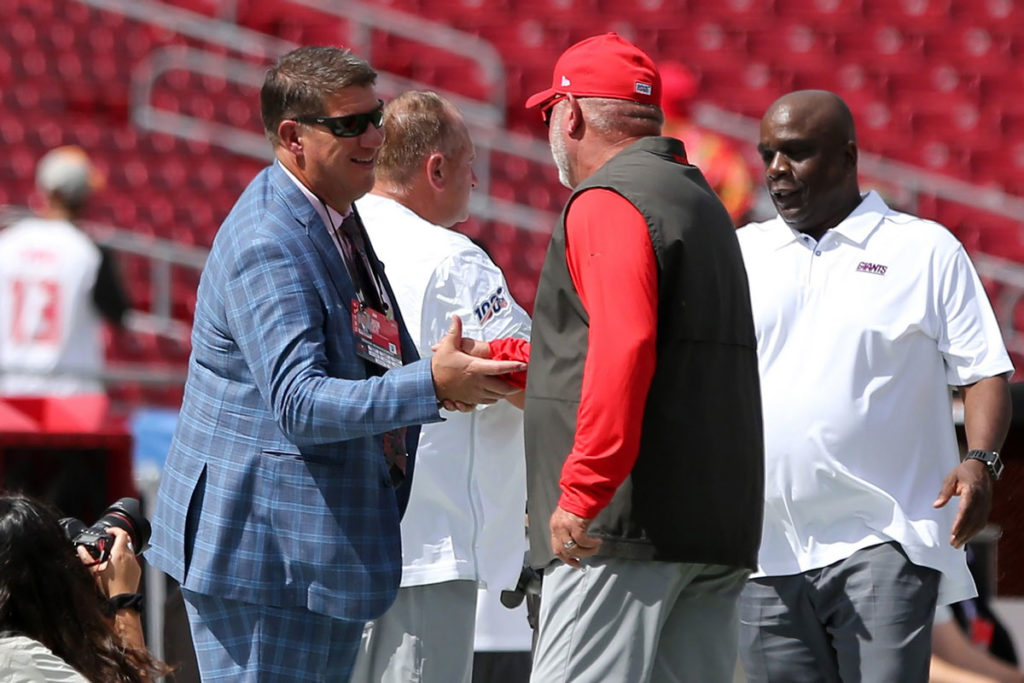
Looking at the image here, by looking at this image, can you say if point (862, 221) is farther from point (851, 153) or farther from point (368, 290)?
point (368, 290)

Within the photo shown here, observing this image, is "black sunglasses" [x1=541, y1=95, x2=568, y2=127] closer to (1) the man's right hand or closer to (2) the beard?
(2) the beard

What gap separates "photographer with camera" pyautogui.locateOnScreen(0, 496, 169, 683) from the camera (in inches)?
93.6

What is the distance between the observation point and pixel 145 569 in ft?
16.1

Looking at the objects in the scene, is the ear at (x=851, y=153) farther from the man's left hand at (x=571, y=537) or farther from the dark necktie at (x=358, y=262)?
the man's left hand at (x=571, y=537)

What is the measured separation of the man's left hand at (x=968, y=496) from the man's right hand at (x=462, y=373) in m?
1.06

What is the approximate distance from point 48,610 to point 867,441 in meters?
1.74

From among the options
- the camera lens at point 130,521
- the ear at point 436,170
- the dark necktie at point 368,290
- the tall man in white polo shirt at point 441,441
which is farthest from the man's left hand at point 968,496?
the camera lens at point 130,521

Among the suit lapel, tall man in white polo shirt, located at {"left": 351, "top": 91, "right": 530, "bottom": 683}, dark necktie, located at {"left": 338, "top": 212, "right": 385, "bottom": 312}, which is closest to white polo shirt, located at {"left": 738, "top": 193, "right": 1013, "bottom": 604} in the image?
tall man in white polo shirt, located at {"left": 351, "top": 91, "right": 530, "bottom": 683}

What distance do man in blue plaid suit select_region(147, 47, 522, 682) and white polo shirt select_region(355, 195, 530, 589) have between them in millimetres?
466

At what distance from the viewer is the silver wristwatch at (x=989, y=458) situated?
326cm

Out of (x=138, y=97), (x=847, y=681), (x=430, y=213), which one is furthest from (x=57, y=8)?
(x=847, y=681)

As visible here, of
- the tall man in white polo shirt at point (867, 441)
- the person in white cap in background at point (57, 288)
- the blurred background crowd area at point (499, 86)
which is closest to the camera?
the tall man in white polo shirt at point (867, 441)

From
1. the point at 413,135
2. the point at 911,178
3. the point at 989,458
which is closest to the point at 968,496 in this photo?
the point at 989,458

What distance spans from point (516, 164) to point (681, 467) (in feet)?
30.1
